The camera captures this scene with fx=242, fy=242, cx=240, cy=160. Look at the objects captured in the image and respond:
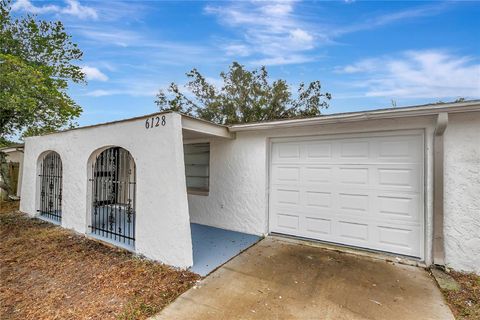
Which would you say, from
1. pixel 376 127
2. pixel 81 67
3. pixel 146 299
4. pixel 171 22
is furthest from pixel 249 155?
pixel 81 67

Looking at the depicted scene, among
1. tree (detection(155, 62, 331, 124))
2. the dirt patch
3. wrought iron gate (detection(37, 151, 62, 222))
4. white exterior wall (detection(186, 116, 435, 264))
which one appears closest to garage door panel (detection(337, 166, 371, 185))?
white exterior wall (detection(186, 116, 435, 264))

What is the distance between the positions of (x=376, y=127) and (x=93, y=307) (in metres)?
5.09

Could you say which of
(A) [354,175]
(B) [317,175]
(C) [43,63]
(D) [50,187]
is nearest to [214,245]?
(B) [317,175]

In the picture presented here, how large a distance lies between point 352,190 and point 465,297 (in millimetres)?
2100

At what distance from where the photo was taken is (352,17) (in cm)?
621

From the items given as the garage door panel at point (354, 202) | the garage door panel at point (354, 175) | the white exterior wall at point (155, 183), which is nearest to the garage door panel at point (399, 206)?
the garage door panel at point (354, 202)

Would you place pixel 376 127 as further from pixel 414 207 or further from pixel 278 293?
pixel 278 293

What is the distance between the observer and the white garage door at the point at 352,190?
4.20m

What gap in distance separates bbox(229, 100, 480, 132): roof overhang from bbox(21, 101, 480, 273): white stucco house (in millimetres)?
17

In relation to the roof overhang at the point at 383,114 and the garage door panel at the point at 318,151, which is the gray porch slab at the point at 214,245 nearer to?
the garage door panel at the point at 318,151

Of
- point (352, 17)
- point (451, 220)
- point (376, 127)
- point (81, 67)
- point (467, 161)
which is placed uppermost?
point (81, 67)

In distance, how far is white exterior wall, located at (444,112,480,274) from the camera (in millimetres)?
A: 3645

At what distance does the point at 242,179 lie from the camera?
19.2ft

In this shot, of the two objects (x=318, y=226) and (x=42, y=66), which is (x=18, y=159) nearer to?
(x=42, y=66)
